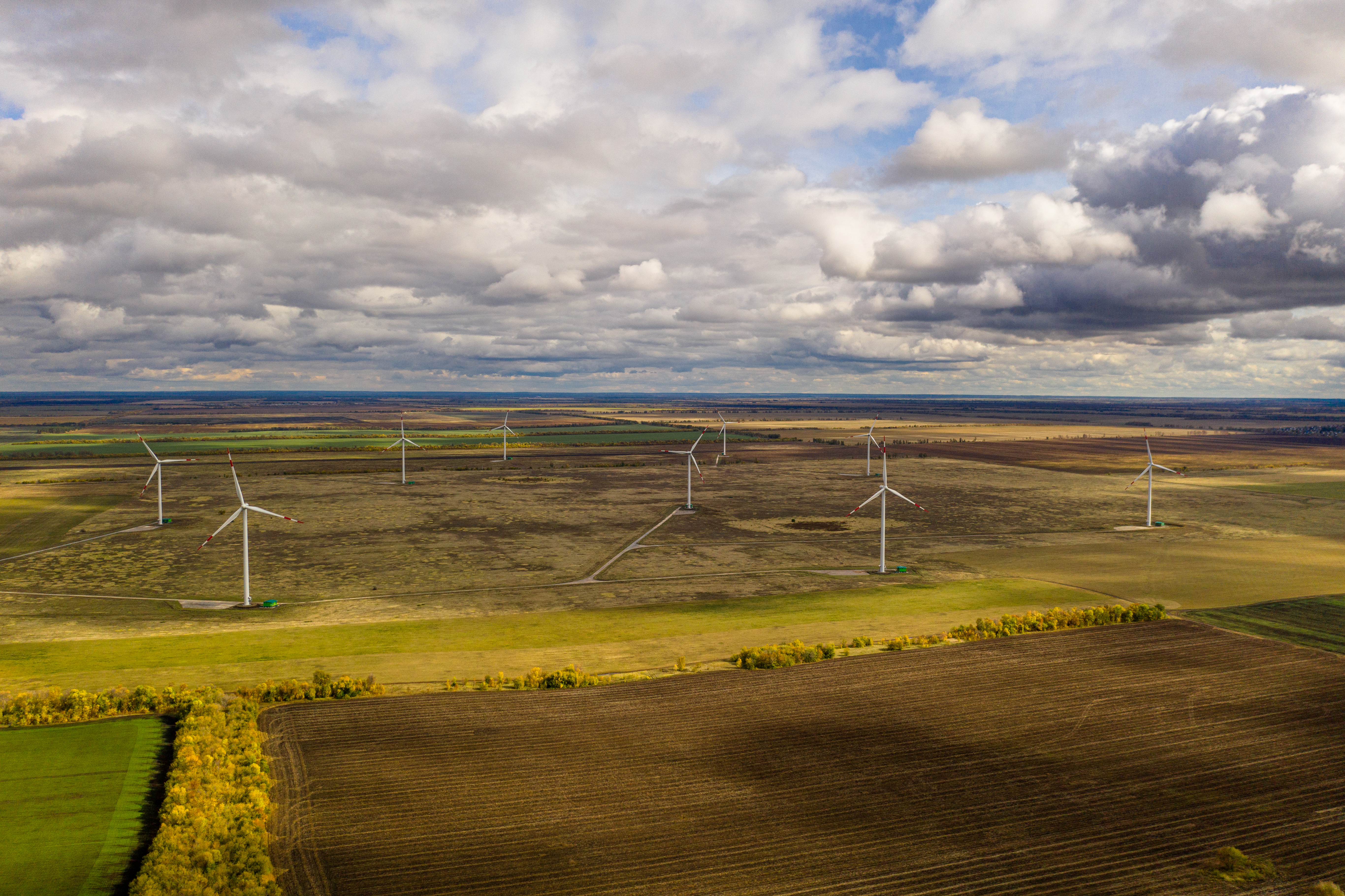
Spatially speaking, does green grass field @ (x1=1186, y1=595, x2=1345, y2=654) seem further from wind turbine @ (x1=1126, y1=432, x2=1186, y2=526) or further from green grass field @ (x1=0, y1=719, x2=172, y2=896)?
green grass field @ (x1=0, y1=719, x2=172, y2=896)

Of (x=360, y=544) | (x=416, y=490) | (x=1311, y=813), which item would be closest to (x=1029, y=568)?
(x=1311, y=813)

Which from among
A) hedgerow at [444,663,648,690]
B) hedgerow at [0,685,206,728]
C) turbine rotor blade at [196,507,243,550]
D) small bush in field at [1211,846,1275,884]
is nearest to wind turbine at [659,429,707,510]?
turbine rotor blade at [196,507,243,550]

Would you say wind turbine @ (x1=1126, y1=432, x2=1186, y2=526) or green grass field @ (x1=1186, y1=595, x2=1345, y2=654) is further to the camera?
wind turbine @ (x1=1126, y1=432, x2=1186, y2=526)

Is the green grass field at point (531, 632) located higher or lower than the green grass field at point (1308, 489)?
lower

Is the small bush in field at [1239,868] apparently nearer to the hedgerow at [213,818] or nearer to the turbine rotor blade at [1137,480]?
the hedgerow at [213,818]

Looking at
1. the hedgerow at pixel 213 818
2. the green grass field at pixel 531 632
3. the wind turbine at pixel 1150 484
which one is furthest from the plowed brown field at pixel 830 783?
the wind turbine at pixel 1150 484

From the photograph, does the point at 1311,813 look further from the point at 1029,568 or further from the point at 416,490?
the point at 416,490

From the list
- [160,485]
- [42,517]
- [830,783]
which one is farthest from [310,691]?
[42,517]
